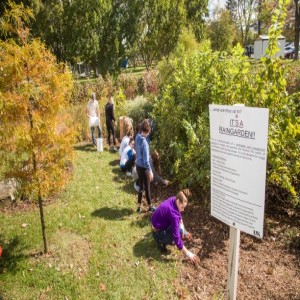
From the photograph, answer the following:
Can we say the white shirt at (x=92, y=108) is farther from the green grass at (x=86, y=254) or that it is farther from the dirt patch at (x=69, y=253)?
the dirt patch at (x=69, y=253)

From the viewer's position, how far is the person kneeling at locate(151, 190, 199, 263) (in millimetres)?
4371

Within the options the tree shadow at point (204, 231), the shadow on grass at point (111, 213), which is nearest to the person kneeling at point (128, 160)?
the shadow on grass at point (111, 213)

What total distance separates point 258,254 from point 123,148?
14.5 ft

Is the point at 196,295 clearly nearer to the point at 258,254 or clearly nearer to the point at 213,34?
the point at 258,254

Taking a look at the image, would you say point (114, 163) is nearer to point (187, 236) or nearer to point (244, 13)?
point (187, 236)

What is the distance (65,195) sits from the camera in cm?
681

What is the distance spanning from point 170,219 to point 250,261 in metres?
1.38

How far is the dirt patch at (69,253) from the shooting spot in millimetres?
4551

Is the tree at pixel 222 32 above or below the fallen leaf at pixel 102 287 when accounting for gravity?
above

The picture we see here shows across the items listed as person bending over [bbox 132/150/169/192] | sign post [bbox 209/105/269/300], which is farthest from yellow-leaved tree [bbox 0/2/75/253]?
person bending over [bbox 132/150/169/192]

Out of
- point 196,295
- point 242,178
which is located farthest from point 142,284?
Answer: point 242,178

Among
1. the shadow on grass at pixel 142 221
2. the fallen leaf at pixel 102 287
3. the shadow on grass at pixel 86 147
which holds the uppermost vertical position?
the shadow on grass at pixel 86 147

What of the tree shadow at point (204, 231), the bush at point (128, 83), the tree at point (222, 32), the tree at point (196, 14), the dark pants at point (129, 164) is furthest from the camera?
the tree at point (222, 32)

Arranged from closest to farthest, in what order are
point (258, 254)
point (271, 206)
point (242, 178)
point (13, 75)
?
point (242, 178)
point (13, 75)
point (258, 254)
point (271, 206)
